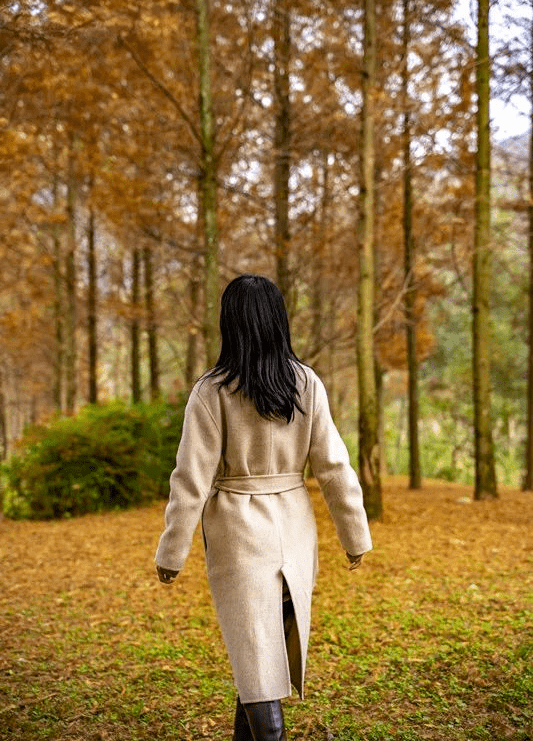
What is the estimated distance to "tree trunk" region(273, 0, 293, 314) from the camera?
32.5 ft

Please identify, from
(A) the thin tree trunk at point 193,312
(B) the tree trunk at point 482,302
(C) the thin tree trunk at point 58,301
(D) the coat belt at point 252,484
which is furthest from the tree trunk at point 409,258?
(D) the coat belt at point 252,484

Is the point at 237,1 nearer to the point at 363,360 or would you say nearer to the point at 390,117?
the point at 390,117

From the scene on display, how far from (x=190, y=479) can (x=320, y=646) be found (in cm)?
245

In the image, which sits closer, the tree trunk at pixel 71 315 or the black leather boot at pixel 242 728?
the black leather boot at pixel 242 728

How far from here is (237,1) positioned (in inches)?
360

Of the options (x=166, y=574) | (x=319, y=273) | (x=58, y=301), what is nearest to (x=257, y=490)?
(x=166, y=574)

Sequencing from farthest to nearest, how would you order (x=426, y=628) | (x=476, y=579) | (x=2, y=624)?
(x=476, y=579)
(x=2, y=624)
(x=426, y=628)

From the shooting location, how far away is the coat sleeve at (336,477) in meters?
2.69

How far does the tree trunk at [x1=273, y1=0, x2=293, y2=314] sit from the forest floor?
416 centimetres

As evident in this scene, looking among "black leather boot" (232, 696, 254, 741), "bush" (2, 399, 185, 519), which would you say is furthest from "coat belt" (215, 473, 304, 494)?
"bush" (2, 399, 185, 519)

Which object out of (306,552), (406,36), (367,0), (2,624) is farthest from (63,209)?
(306,552)

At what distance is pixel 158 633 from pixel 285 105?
7527 millimetres

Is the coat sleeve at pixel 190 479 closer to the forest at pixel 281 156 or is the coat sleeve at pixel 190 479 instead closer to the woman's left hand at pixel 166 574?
the woman's left hand at pixel 166 574

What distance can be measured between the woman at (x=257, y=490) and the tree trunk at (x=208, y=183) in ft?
17.3
